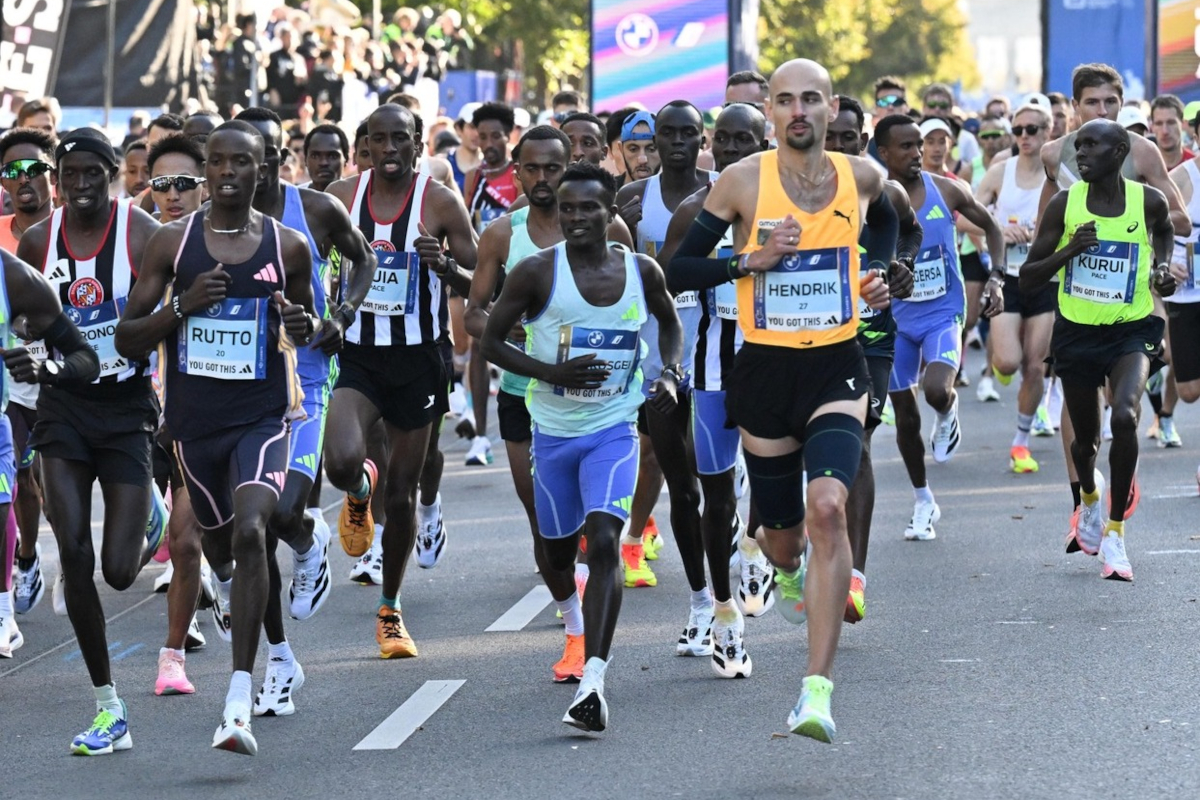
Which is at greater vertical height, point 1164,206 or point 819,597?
point 1164,206

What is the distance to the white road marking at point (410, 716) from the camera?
735cm

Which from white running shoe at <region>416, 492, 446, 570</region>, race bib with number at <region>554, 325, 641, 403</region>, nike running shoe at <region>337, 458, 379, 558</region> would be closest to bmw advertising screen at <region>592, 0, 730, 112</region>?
white running shoe at <region>416, 492, 446, 570</region>

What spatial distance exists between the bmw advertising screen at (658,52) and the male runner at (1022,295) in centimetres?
1116

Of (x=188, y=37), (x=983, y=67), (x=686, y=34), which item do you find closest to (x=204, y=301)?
(x=188, y=37)

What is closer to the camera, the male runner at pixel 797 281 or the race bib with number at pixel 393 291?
the male runner at pixel 797 281

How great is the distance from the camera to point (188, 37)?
20.7 meters

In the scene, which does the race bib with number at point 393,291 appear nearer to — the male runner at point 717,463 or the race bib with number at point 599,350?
the male runner at point 717,463

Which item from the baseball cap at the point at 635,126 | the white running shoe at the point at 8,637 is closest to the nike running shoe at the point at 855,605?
the baseball cap at the point at 635,126

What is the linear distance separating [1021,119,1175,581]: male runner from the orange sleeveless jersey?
127 inches

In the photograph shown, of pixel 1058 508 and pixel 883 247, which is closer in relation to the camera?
pixel 883 247

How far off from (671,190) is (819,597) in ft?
9.15

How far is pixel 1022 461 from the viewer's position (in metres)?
14.3

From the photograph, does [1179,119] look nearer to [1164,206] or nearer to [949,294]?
[949,294]

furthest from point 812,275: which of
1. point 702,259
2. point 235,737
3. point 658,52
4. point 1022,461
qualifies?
point 658,52
